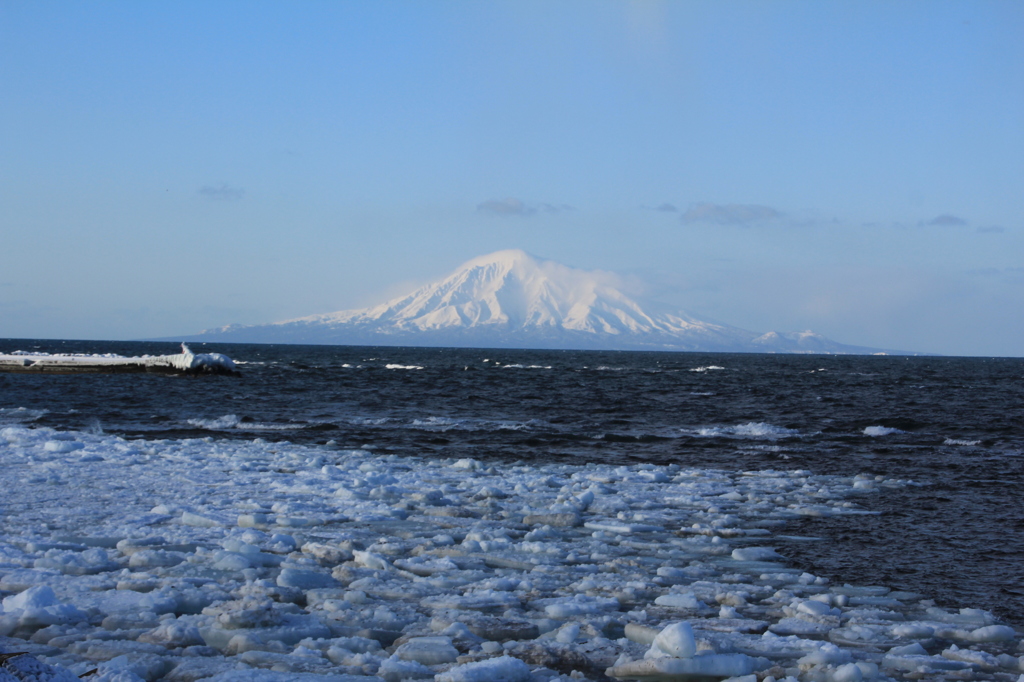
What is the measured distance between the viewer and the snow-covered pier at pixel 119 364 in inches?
1917

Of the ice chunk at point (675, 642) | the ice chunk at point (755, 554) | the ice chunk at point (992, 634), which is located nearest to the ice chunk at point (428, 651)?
the ice chunk at point (675, 642)

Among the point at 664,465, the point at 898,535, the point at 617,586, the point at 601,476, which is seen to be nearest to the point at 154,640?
the point at 617,586

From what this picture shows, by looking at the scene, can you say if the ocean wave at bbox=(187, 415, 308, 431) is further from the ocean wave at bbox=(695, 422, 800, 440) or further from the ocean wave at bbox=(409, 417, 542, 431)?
the ocean wave at bbox=(695, 422, 800, 440)

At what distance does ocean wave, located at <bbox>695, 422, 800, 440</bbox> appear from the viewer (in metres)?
22.2

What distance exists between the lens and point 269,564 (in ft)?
24.2

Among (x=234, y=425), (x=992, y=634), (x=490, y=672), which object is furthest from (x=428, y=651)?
(x=234, y=425)

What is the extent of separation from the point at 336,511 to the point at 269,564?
2.75 metres

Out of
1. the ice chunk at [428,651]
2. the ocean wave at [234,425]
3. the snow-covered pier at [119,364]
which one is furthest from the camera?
the snow-covered pier at [119,364]

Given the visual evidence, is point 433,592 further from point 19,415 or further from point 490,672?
point 19,415

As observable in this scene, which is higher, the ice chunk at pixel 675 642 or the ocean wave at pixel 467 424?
the ice chunk at pixel 675 642

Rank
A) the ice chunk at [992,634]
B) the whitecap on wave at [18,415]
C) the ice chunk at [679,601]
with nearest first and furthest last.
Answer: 1. the ice chunk at [992,634]
2. the ice chunk at [679,601]
3. the whitecap on wave at [18,415]

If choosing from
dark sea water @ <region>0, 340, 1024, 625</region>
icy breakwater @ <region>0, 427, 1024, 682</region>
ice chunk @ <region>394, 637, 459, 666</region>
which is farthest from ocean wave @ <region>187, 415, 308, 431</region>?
ice chunk @ <region>394, 637, 459, 666</region>

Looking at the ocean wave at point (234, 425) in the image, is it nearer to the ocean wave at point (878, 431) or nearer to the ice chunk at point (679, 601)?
the ocean wave at point (878, 431)

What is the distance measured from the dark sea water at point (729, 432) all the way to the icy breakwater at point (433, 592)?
3.28 ft
